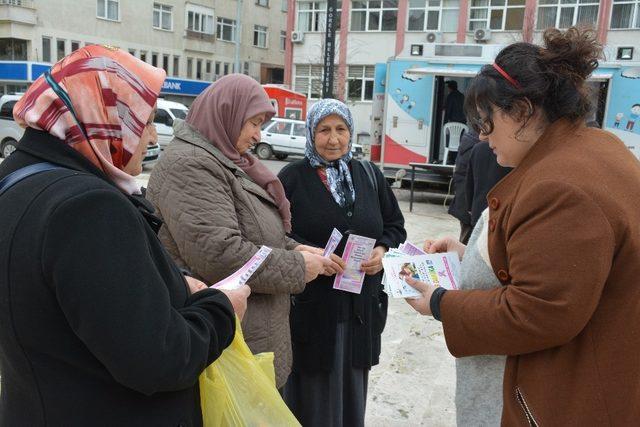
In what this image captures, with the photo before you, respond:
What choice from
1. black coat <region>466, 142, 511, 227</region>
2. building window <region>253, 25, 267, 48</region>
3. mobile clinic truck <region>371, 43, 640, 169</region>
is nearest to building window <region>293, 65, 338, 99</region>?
building window <region>253, 25, 267, 48</region>

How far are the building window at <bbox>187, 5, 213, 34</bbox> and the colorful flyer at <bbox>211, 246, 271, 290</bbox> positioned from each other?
39229mm

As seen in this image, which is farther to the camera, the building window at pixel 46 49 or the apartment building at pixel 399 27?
the building window at pixel 46 49

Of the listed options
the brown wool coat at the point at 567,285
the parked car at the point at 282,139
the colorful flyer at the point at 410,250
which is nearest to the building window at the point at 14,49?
the parked car at the point at 282,139

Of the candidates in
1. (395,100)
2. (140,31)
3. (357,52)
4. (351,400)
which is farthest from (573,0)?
(351,400)

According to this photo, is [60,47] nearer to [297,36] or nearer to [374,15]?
[297,36]

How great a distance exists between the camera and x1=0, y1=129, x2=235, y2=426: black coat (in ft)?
3.50

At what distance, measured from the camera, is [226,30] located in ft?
134

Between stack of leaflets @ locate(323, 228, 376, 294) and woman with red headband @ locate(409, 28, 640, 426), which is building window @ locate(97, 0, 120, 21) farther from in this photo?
woman with red headband @ locate(409, 28, 640, 426)

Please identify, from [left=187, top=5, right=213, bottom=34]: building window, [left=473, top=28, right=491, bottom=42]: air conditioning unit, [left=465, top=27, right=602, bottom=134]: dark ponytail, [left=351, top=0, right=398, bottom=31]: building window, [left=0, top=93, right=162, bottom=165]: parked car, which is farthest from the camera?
[left=187, top=5, right=213, bottom=34]: building window

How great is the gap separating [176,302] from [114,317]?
0.84 ft

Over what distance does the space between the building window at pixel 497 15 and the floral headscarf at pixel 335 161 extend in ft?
88.9

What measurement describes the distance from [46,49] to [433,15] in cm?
2118

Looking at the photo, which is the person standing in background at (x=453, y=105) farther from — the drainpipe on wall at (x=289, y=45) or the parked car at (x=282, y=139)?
the drainpipe on wall at (x=289, y=45)

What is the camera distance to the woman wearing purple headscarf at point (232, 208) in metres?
2.01
